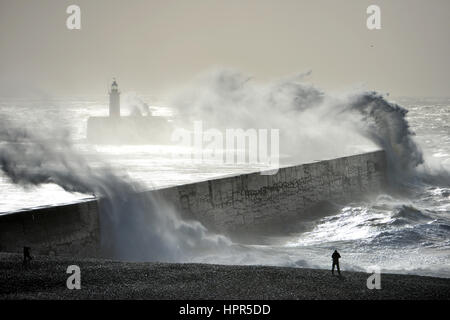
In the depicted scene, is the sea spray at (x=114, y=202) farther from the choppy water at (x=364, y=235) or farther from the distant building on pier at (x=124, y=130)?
the distant building on pier at (x=124, y=130)

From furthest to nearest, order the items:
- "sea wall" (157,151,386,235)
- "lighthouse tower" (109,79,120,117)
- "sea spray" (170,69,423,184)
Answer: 1. "lighthouse tower" (109,79,120,117)
2. "sea spray" (170,69,423,184)
3. "sea wall" (157,151,386,235)

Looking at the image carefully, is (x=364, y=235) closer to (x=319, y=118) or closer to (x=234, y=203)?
(x=234, y=203)

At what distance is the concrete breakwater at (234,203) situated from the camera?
28.8 feet

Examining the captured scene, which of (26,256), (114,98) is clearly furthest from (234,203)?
(114,98)

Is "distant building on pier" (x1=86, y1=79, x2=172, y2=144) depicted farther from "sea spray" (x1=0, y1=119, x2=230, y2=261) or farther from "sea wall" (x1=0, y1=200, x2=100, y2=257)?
"sea wall" (x1=0, y1=200, x2=100, y2=257)

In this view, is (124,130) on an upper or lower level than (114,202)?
upper

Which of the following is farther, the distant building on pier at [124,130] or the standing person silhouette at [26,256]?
the distant building on pier at [124,130]

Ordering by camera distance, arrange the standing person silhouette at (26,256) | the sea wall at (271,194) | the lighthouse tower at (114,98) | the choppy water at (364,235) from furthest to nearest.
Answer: the lighthouse tower at (114,98) → the sea wall at (271,194) → the choppy water at (364,235) → the standing person silhouette at (26,256)

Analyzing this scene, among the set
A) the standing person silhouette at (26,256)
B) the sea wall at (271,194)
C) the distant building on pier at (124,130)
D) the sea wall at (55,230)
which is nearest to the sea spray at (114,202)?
the sea wall at (55,230)

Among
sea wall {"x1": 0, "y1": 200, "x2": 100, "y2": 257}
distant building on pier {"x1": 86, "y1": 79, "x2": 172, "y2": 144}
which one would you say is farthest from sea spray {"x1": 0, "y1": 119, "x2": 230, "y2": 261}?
distant building on pier {"x1": 86, "y1": 79, "x2": 172, "y2": 144}

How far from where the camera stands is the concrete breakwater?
8.77 m

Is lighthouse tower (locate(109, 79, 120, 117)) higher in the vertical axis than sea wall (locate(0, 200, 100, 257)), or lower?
higher

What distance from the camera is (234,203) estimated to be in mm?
12719
